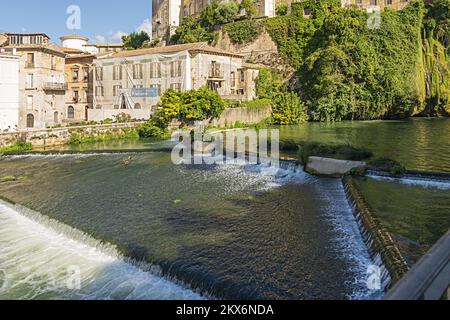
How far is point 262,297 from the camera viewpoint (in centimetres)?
686

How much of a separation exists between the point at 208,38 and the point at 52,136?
27.7 meters

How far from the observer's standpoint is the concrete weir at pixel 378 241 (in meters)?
6.61

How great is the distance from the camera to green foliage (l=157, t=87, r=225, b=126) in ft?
108

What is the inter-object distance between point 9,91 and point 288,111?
24.1 metres

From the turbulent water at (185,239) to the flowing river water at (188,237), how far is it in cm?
3

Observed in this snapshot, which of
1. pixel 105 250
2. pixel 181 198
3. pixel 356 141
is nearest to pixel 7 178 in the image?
pixel 181 198

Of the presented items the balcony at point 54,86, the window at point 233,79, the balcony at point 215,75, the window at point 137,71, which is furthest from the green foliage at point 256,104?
the balcony at point 54,86

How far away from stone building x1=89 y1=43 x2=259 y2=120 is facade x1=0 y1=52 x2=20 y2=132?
7.99m

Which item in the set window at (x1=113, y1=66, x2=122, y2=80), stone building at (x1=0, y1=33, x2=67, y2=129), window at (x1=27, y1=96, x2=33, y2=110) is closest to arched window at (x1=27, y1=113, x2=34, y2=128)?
stone building at (x1=0, y1=33, x2=67, y2=129)

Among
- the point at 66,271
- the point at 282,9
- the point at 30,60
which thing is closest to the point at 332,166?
the point at 66,271

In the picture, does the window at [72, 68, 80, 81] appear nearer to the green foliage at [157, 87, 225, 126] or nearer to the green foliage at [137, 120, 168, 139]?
the green foliage at [157, 87, 225, 126]

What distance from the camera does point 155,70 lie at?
39.6m
